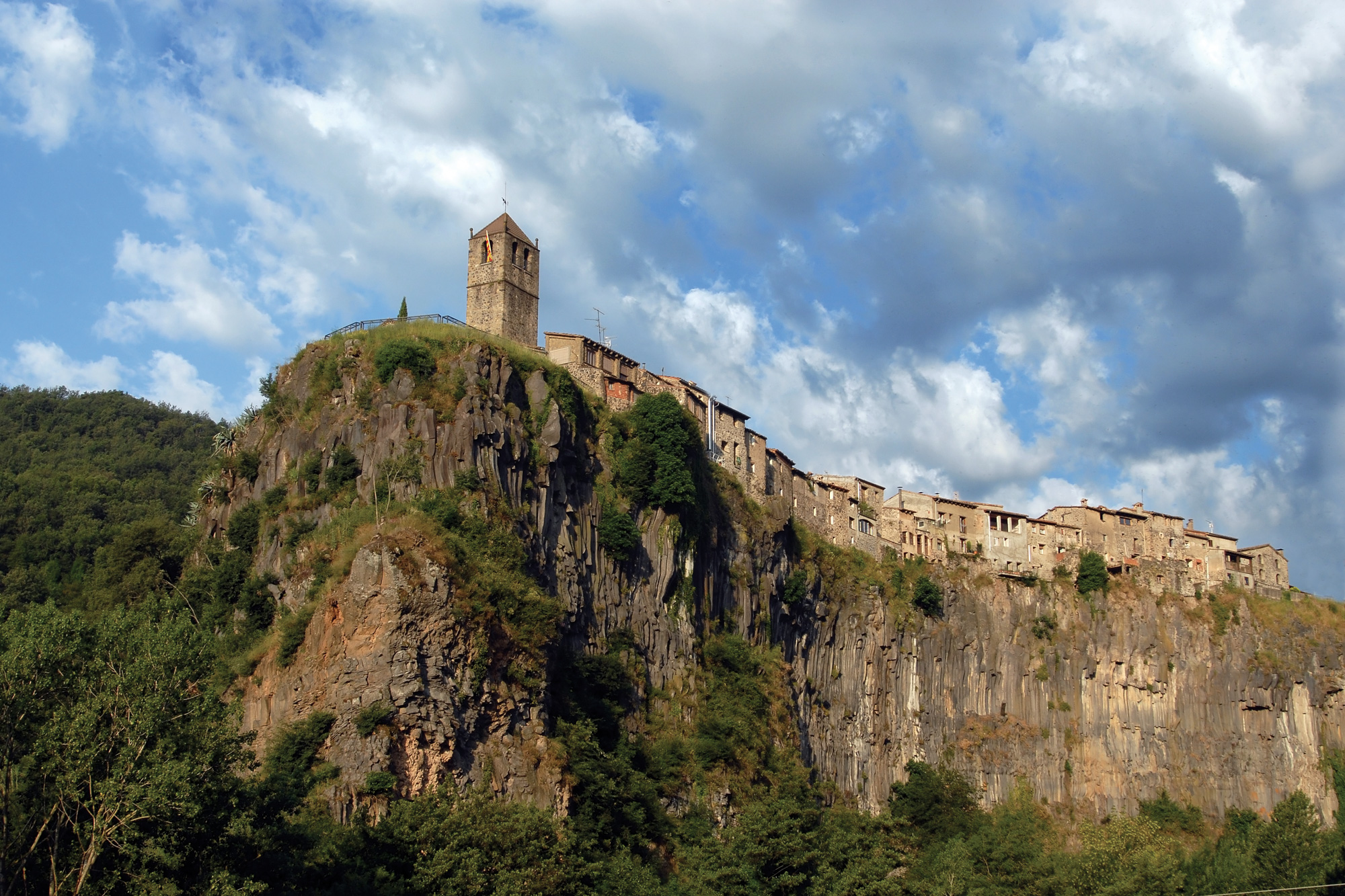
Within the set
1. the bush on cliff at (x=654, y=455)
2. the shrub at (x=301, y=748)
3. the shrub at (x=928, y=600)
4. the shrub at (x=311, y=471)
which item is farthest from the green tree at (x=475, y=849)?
the shrub at (x=928, y=600)

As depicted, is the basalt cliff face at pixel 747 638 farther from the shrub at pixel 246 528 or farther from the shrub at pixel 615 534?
the shrub at pixel 246 528

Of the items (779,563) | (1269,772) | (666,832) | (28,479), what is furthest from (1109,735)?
(28,479)

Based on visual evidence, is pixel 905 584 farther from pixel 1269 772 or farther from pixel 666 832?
pixel 666 832

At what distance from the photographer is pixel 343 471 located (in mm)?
58281

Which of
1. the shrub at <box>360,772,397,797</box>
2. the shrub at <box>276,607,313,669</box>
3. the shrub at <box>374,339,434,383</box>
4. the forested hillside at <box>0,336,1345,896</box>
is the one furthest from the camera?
the shrub at <box>374,339,434,383</box>

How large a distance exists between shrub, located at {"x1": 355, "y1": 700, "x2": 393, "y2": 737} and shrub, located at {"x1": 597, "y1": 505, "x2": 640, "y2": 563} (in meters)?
19.1

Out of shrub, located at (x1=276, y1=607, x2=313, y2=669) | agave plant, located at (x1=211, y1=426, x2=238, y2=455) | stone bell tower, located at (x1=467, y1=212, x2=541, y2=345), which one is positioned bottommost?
shrub, located at (x1=276, y1=607, x2=313, y2=669)

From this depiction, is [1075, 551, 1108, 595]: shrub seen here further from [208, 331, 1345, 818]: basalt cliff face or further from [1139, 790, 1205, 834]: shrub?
[1139, 790, 1205, 834]: shrub

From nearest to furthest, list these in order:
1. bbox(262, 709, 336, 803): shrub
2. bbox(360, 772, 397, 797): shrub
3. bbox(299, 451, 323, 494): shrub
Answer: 1. bbox(262, 709, 336, 803): shrub
2. bbox(360, 772, 397, 797): shrub
3. bbox(299, 451, 323, 494): shrub

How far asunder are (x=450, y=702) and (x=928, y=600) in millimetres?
51015

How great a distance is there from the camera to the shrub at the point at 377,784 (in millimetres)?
47125

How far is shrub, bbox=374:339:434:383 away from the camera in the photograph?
60.0m

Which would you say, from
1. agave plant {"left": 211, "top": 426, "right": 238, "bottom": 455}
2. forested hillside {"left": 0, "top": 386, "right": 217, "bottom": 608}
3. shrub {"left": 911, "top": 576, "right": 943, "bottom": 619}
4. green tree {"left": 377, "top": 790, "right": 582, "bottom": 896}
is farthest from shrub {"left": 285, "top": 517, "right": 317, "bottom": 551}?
shrub {"left": 911, "top": 576, "right": 943, "bottom": 619}

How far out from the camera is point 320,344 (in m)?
64.4
